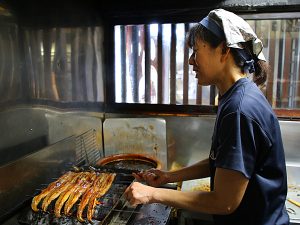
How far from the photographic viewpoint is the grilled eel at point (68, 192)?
147 cm

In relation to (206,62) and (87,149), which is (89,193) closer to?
(87,149)

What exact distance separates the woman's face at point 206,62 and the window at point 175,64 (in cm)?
127

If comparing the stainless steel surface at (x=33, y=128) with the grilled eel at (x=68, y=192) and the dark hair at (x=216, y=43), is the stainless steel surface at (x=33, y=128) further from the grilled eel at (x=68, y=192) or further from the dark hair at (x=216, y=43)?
the dark hair at (x=216, y=43)

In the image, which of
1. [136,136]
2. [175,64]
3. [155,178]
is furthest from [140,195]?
[175,64]

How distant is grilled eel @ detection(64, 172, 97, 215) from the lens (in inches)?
58.6

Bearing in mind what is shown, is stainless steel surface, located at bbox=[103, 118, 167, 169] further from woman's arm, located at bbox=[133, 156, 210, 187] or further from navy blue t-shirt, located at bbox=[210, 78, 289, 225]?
navy blue t-shirt, located at bbox=[210, 78, 289, 225]

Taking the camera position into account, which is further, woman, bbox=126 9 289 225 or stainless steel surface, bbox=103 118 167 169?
stainless steel surface, bbox=103 118 167 169

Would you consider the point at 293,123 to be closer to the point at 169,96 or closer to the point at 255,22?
the point at 255,22

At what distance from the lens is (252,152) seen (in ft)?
3.57

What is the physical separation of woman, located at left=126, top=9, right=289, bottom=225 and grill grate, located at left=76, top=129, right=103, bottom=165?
41.4 inches

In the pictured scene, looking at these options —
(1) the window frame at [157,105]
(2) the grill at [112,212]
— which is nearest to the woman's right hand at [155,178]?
(2) the grill at [112,212]

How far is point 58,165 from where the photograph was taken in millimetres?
1978

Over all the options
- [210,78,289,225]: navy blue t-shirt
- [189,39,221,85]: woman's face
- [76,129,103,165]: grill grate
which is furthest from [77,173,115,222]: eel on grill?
[189,39,221,85]: woman's face

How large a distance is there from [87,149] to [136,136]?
17.6 inches
